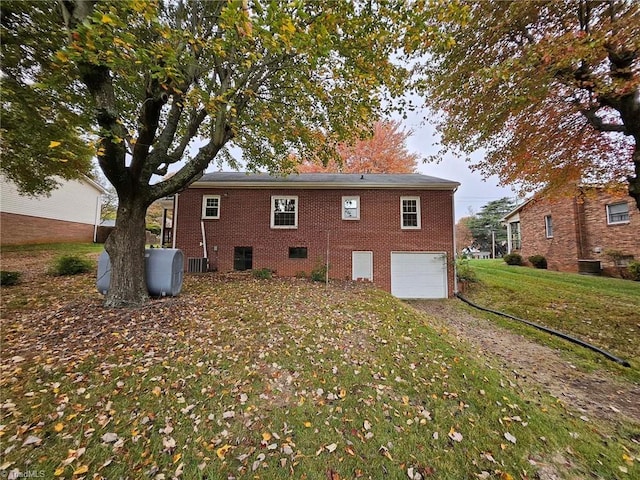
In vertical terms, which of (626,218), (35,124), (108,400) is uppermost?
Answer: (35,124)

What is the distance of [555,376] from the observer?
4594mm

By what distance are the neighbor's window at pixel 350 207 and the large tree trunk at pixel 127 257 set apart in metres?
7.88

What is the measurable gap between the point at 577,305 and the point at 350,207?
8522 millimetres

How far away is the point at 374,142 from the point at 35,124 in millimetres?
18463

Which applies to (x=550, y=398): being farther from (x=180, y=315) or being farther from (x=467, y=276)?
(x=467, y=276)

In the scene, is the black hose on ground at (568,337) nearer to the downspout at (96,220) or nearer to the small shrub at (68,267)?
the small shrub at (68,267)

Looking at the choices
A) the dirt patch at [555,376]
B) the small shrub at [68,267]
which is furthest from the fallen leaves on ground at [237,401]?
the small shrub at [68,267]

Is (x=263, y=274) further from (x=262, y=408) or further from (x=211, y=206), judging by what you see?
(x=262, y=408)

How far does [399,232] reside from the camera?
1141 cm

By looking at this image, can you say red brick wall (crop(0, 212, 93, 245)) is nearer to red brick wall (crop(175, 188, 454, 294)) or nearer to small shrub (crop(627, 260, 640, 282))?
red brick wall (crop(175, 188, 454, 294))

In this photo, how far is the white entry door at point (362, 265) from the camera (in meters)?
11.4

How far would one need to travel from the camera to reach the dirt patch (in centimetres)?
374

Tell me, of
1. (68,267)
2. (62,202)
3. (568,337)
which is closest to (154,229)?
(62,202)

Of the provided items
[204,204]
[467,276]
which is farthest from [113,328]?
[467,276]
